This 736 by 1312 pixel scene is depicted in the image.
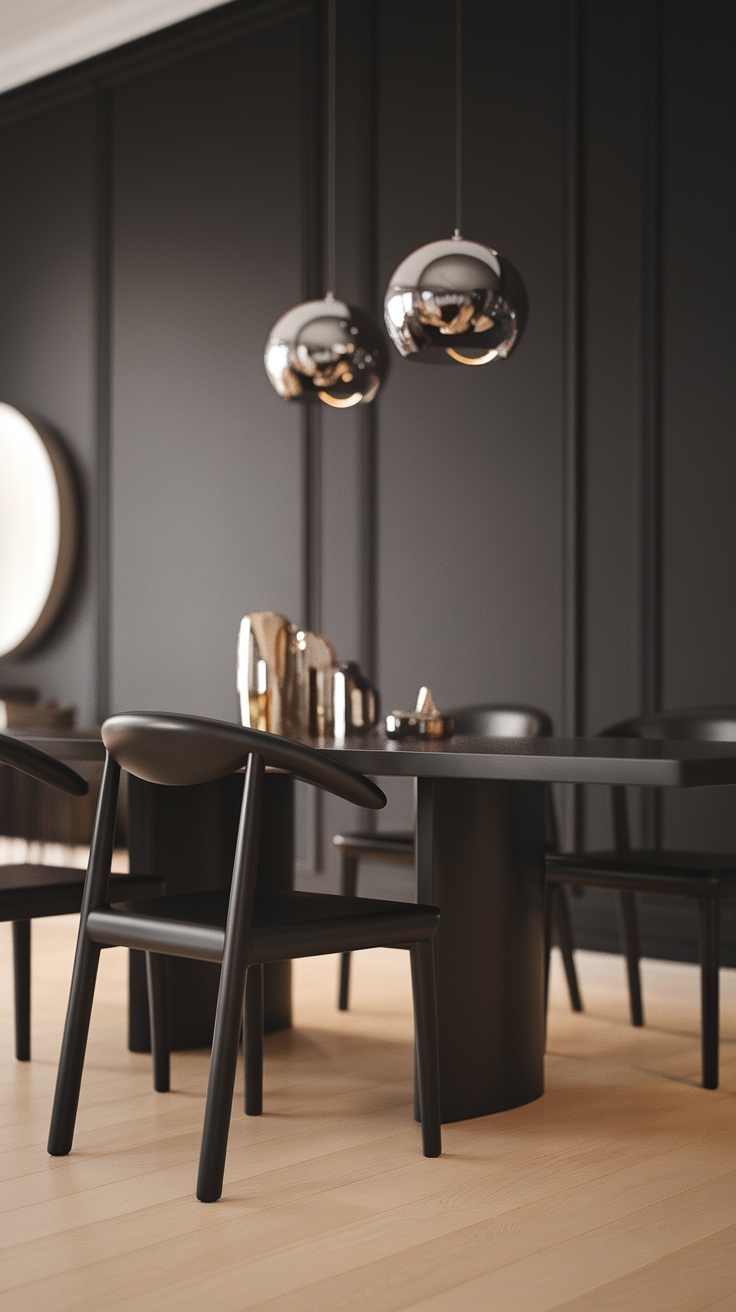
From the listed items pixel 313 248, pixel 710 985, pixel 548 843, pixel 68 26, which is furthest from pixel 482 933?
pixel 68 26

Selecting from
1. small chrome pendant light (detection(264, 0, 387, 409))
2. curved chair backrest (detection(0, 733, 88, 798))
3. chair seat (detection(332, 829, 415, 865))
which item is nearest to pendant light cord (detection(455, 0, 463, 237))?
small chrome pendant light (detection(264, 0, 387, 409))

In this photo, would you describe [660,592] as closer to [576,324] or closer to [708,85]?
[576,324]

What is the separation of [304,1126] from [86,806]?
297cm

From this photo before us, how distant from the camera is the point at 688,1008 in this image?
3.58 meters

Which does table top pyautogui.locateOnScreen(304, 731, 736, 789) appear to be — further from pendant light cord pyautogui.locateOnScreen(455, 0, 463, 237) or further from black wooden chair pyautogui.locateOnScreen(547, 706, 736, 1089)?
pendant light cord pyautogui.locateOnScreen(455, 0, 463, 237)

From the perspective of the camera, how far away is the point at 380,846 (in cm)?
336

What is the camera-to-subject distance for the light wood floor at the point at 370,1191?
1771mm

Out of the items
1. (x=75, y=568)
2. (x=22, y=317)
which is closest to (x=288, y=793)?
(x=75, y=568)

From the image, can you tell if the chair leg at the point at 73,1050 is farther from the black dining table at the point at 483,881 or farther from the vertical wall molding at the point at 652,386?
the vertical wall molding at the point at 652,386

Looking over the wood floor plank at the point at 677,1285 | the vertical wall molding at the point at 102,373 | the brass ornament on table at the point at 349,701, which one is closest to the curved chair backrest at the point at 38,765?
the brass ornament on table at the point at 349,701

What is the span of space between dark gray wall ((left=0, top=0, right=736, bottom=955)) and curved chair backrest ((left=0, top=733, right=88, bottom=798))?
191 centimetres

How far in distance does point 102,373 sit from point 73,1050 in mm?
3678

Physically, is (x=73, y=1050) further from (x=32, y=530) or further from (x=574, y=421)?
(x=32, y=530)

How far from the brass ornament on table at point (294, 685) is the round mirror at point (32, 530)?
2.64 m
